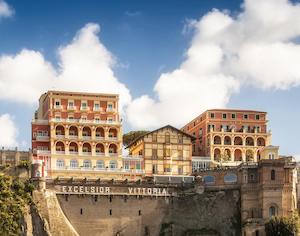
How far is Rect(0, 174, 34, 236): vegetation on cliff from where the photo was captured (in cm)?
8362

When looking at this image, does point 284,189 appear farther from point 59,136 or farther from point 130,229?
point 59,136

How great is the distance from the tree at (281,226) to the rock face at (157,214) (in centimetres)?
570

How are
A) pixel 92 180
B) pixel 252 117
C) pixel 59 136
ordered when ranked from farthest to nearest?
pixel 252 117 → pixel 59 136 → pixel 92 180

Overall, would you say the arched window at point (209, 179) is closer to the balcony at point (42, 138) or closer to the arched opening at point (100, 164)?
the arched opening at point (100, 164)

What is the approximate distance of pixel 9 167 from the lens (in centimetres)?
9356

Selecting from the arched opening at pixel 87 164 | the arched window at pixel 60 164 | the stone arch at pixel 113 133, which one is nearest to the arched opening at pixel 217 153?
the stone arch at pixel 113 133

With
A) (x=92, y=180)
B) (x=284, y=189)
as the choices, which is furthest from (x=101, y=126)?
(x=284, y=189)

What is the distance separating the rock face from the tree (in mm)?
5702

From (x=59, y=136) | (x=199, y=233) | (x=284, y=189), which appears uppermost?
(x=59, y=136)

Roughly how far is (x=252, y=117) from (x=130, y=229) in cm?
3437

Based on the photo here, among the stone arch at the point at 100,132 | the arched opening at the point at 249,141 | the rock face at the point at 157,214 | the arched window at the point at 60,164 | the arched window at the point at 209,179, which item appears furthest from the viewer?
the arched opening at the point at 249,141

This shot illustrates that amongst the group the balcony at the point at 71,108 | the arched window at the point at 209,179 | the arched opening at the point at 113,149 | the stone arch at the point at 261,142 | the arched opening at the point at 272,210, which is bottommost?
the arched opening at the point at 272,210

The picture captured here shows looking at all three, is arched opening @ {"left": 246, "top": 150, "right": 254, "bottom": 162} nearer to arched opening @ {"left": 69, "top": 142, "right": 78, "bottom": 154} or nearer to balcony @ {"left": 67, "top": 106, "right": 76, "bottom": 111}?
arched opening @ {"left": 69, "top": 142, "right": 78, "bottom": 154}

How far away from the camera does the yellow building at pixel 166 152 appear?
347ft
